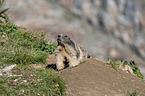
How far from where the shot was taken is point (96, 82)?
143 inches

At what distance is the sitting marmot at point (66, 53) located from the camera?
4.10 m

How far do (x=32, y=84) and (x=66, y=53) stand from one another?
1.16 meters

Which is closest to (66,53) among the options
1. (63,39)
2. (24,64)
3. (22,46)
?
(63,39)

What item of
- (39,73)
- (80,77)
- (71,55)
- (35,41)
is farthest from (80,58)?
(35,41)

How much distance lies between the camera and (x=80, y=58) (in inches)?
172

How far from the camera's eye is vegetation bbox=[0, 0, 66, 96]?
3.08 m

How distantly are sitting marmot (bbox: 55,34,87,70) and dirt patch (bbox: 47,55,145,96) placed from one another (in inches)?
5.7

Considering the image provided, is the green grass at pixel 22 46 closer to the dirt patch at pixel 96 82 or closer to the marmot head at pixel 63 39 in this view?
the marmot head at pixel 63 39

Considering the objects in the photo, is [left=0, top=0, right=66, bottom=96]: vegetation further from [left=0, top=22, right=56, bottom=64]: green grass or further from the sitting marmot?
the sitting marmot

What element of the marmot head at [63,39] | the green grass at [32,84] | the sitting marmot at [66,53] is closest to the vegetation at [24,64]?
the green grass at [32,84]

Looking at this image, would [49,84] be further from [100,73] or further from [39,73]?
[100,73]

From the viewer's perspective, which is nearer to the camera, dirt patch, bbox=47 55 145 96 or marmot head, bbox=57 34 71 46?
dirt patch, bbox=47 55 145 96

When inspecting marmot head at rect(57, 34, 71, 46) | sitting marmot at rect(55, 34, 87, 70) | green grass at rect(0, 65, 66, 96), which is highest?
marmot head at rect(57, 34, 71, 46)

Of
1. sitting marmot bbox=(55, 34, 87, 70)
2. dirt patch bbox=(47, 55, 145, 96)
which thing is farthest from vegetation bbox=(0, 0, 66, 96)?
sitting marmot bbox=(55, 34, 87, 70)
